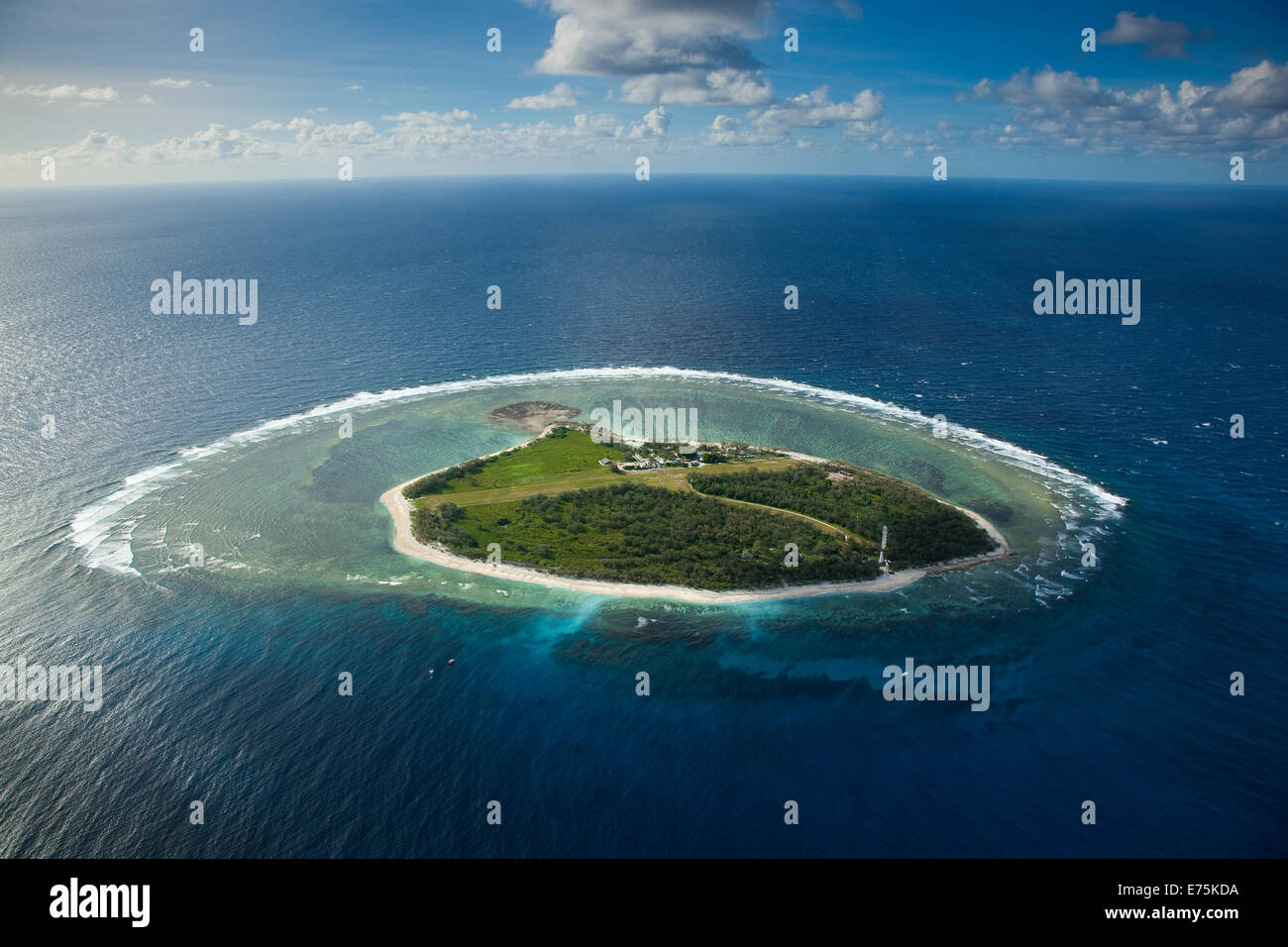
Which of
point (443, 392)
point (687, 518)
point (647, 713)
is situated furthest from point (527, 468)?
point (647, 713)

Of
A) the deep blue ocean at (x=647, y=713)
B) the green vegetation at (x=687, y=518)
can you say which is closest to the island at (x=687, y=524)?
the green vegetation at (x=687, y=518)

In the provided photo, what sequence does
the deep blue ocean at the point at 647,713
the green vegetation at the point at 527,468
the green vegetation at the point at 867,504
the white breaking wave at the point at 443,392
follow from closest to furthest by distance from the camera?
1. the deep blue ocean at the point at 647,713
2. the green vegetation at the point at 867,504
3. the white breaking wave at the point at 443,392
4. the green vegetation at the point at 527,468

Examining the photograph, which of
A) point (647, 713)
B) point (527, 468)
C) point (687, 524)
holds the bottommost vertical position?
point (647, 713)

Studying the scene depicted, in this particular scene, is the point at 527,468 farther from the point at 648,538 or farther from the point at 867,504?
the point at 867,504

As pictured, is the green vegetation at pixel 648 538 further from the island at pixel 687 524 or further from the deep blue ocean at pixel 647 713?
the deep blue ocean at pixel 647 713

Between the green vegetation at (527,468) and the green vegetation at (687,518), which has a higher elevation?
the green vegetation at (527,468)

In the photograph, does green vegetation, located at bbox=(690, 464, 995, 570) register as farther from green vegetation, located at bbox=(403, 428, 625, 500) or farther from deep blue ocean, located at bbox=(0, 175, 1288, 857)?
green vegetation, located at bbox=(403, 428, 625, 500)

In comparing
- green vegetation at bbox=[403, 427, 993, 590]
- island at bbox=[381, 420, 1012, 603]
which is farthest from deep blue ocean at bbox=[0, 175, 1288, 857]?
green vegetation at bbox=[403, 427, 993, 590]
